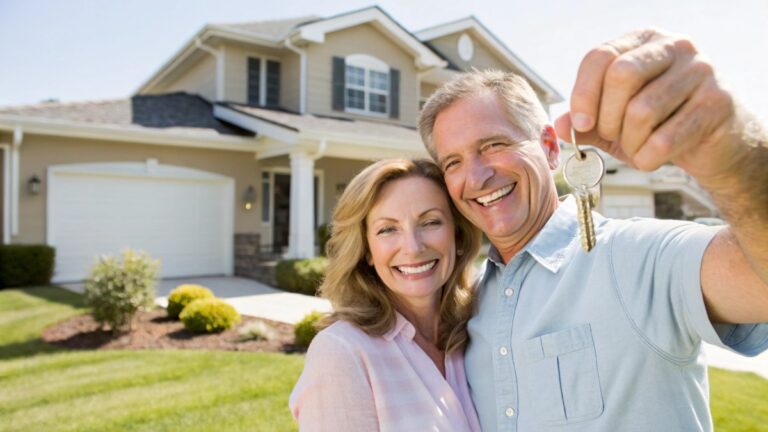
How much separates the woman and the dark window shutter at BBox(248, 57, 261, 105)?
44.9ft

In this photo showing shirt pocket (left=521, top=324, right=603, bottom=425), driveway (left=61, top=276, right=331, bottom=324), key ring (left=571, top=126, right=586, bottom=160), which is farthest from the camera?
driveway (left=61, top=276, right=331, bottom=324)

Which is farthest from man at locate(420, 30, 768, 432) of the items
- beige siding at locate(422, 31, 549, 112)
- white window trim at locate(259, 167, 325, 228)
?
beige siding at locate(422, 31, 549, 112)

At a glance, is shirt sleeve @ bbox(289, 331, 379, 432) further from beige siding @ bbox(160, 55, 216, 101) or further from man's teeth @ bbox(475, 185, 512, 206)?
beige siding @ bbox(160, 55, 216, 101)

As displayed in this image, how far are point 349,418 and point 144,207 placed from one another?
1171 centimetres

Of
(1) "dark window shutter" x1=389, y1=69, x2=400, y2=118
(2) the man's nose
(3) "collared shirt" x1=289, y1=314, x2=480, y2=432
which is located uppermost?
(1) "dark window shutter" x1=389, y1=69, x2=400, y2=118

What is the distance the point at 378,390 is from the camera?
5.83 feet

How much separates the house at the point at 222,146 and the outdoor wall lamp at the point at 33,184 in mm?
34

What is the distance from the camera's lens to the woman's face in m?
2.13

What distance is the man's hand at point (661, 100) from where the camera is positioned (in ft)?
2.92

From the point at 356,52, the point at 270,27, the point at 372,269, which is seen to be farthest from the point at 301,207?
the point at 372,269

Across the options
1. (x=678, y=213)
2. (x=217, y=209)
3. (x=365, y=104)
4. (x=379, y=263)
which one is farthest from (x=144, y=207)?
(x=678, y=213)

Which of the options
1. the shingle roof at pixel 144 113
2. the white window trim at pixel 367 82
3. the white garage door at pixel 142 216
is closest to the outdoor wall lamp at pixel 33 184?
the white garage door at pixel 142 216

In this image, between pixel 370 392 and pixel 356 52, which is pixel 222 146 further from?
pixel 370 392

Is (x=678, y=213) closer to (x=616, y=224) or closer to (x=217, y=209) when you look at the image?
(x=217, y=209)
